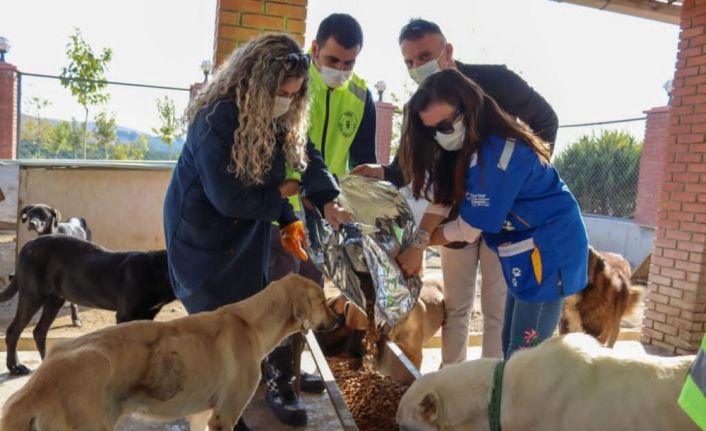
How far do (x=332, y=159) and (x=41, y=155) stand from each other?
14.6m

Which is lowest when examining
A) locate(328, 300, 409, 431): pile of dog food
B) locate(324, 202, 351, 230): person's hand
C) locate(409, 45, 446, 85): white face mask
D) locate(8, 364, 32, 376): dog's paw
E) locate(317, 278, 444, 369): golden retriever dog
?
locate(8, 364, 32, 376): dog's paw

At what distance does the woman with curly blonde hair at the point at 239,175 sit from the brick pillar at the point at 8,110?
36.3ft

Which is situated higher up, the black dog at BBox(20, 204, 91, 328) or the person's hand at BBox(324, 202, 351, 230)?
the person's hand at BBox(324, 202, 351, 230)

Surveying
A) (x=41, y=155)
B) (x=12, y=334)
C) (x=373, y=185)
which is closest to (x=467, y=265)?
(x=373, y=185)

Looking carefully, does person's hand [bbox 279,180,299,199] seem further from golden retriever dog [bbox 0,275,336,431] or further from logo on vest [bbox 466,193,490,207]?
logo on vest [bbox 466,193,490,207]

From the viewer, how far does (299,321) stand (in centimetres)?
273

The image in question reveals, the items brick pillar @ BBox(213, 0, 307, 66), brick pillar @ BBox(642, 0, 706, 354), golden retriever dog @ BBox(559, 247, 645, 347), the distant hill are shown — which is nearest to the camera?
brick pillar @ BBox(213, 0, 307, 66)

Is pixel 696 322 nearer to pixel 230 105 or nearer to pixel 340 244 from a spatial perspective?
pixel 340 244

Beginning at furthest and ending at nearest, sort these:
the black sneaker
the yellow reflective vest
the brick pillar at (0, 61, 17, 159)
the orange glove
A: 1. the brick pillar at (0, 61, 17, 159)
2. the yellow reflective vest
3. the black sneaker
4. the orange glove

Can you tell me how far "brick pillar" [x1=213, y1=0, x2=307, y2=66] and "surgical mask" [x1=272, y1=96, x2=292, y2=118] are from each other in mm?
2032

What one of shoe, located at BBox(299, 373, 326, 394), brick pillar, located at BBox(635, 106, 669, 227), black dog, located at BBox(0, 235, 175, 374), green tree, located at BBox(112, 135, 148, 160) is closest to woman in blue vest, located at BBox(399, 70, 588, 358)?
shoe, located at BBox(299, 373, 326, 394)

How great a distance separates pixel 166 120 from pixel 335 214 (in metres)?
11.7

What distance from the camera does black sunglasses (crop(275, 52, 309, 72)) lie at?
8.55 feet

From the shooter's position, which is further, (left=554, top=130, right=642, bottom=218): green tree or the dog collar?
(left=554, top=130, right=642, bottom=218): green tree
